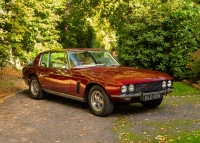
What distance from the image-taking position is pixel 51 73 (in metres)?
9.87

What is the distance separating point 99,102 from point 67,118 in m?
0.89

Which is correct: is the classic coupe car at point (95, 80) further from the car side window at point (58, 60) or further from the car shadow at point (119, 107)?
the car shadow at point (119, 107)

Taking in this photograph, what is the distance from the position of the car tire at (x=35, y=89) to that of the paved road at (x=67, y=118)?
192 millimetres

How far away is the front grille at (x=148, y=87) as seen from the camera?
7922 mm

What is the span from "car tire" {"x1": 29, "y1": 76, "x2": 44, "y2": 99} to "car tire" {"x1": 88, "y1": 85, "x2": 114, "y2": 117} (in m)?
2.78

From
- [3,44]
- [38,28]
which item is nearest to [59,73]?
[3,44]

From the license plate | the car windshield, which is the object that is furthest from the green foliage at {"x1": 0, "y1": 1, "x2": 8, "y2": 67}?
the license plate

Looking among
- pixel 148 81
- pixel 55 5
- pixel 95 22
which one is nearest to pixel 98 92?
pixel 148 81

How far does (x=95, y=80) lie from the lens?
8.16 m

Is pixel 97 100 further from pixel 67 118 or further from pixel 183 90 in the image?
pixel 183 90

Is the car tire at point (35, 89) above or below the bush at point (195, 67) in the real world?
below

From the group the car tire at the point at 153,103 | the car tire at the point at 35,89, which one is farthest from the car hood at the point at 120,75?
the car tire at the point at 35,89

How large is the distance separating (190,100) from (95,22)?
64.7 feet

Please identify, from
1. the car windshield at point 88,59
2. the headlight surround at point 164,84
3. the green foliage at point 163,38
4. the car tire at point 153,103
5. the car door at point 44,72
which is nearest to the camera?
the headlight surround at point 164,84
